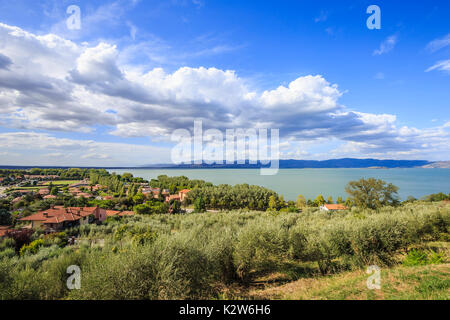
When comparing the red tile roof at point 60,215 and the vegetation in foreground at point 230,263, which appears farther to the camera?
the red tile roof at point 60,215

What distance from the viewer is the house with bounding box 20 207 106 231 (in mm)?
27456

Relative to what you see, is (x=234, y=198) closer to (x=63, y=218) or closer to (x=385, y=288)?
(x=63, y=218)

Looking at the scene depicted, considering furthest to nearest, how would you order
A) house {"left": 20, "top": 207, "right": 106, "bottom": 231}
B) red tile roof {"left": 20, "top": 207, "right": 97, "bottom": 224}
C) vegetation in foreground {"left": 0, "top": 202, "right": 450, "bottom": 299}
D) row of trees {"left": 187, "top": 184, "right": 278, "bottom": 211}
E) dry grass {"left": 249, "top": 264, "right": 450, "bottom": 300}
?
1. row of trees {"left": 187, "top": 184, "right": 278, "bottom": 211}
2. red tile roof {"left": 20, "top": 207, "right": 97, "bottom": 224}
3. house {"left": 20, "top": 207, "right": 106, "bottom": 231}
4. dry grass {"left": 249, "top": 264, "right": 450, "bottom": 300}
5. vegetation in foreground {"left": 0, "top": 202, "right": 450, "bottom": 299}

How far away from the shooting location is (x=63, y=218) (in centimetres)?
2834

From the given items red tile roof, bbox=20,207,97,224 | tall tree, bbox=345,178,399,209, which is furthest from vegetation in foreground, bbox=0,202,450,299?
red tile roof, bbox=20,207,97,224

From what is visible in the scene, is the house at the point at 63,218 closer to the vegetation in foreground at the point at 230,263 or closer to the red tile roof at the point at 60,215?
the red tile roof at the point at 60,215

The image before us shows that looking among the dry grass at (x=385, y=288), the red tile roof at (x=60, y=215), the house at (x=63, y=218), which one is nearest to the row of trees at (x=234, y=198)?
the house at (x=63, y=218)

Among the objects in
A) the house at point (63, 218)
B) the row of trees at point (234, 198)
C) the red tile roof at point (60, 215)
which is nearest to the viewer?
the house at point (63, 218)

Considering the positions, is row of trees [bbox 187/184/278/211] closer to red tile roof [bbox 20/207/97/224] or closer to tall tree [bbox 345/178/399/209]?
tall tree [bbox 345/178/399/209]

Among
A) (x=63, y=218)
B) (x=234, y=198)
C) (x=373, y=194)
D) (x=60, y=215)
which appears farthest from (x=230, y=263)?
(x=234, y=198)

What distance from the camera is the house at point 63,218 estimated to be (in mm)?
27456
